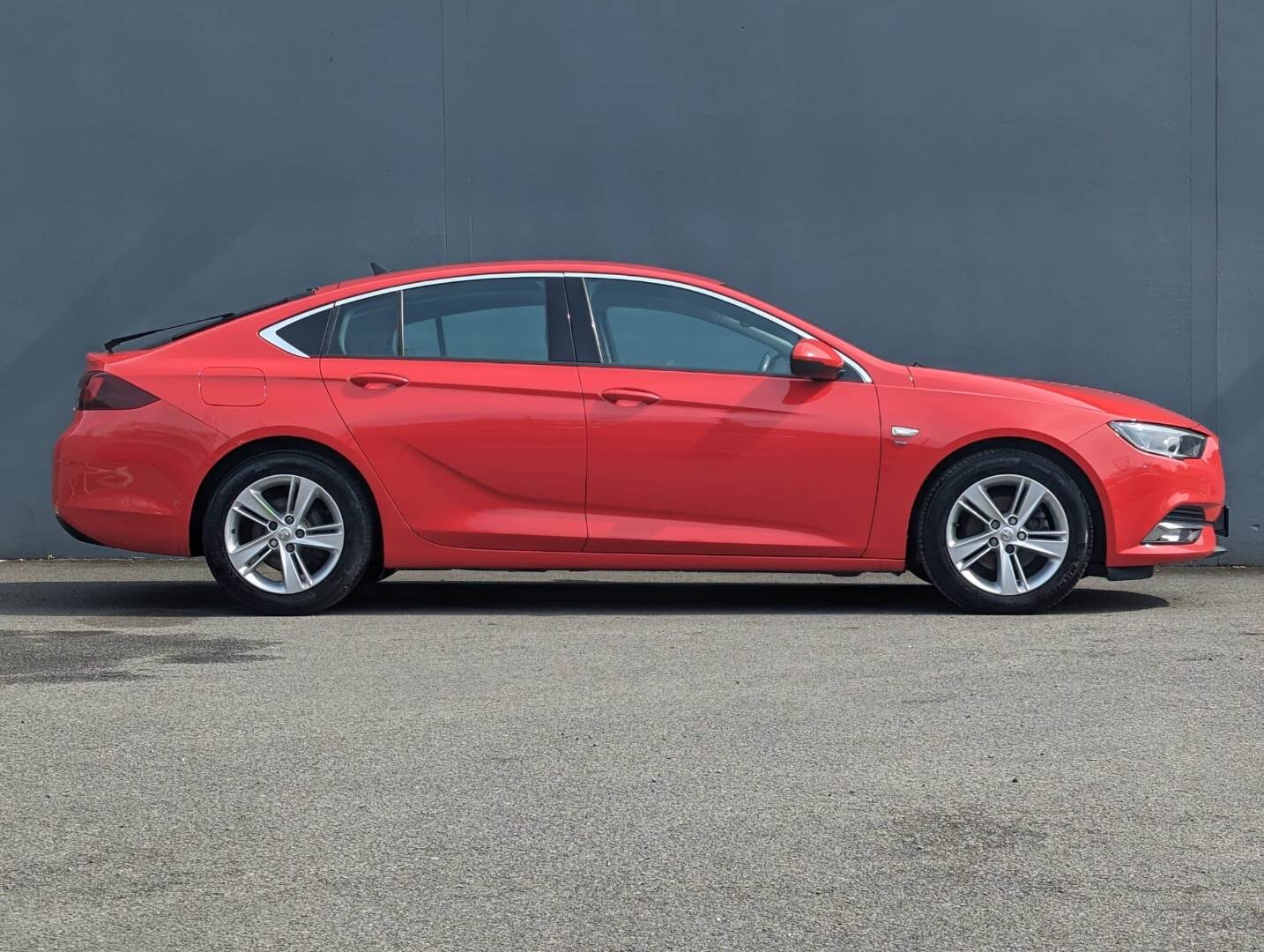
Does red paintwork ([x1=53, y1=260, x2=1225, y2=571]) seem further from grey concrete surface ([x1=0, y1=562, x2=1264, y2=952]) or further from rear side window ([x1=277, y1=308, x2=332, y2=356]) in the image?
grey concrete surface ([x1=0, y1=562, x2=1264, y2=952])

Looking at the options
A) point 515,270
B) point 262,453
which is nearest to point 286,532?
point 262,453

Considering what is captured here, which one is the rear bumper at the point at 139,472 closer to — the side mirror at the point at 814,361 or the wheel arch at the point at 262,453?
the wheel arch at the point at 262,453

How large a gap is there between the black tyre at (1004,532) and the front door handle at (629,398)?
1.29 meters

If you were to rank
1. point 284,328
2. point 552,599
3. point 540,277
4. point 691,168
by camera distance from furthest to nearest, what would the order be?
point 691,168 → point 552,599 → point 540,277 → point 284,328

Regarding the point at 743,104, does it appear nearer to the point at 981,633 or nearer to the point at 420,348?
the point at 420,348

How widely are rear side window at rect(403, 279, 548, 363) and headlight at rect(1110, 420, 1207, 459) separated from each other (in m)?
2.60

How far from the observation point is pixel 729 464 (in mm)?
7570

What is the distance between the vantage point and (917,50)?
1038 centimetres

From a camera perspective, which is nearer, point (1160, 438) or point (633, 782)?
point (633, 782)

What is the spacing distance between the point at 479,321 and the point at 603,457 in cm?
87

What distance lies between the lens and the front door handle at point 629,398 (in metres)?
7.61

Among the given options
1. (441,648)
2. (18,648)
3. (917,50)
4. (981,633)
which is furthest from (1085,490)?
(18,648)

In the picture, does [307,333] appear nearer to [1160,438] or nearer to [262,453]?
[262,453]

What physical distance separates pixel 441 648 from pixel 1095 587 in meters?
3.82
